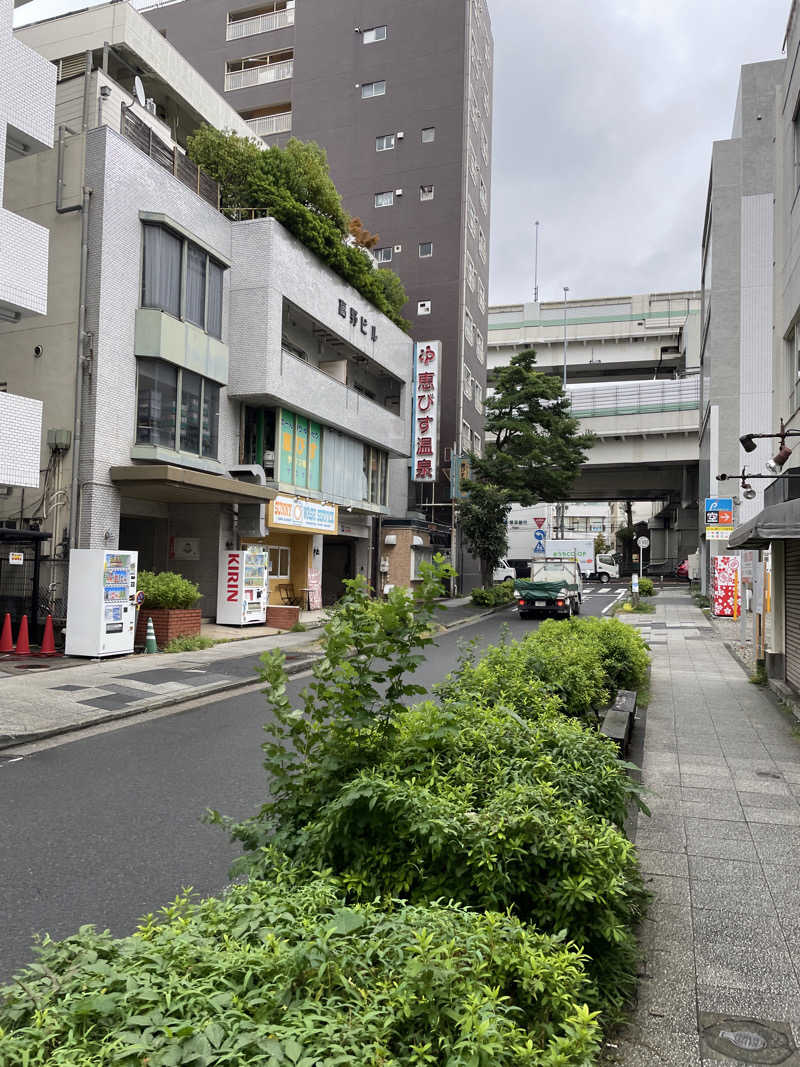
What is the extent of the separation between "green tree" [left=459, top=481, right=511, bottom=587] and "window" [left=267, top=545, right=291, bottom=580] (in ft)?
33.7

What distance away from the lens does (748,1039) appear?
2.91 metres

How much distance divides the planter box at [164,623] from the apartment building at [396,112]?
22314 millimetres

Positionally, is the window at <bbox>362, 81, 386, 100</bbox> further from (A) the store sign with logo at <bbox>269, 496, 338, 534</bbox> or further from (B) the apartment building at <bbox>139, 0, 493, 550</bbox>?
(A) the store sign with logo at <bbox>269, 496, 338, 534</bbox>

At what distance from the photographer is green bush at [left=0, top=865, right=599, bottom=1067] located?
1938mm

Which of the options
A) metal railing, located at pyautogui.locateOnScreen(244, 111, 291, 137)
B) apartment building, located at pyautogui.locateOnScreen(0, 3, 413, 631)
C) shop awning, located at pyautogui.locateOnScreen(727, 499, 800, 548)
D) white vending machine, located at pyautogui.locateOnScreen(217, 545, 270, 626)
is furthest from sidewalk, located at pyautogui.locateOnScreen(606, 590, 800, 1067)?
metal railing, located at pyautogui.locateOnScreen(244, 111, 291, 137)

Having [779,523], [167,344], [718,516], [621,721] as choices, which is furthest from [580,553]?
[621,721]

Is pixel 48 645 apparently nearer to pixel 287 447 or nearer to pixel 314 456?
pixel 287 447

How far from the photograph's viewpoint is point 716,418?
3491 centimetres

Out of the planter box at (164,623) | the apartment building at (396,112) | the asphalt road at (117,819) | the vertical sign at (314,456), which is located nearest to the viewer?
the asphalt road at (117,819)

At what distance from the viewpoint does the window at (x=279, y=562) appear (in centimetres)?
2552

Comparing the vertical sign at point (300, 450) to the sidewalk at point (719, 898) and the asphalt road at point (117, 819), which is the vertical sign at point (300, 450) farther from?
the sidewalk at point (719, 898)

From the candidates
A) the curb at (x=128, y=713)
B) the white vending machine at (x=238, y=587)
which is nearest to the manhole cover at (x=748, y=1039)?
the curb at (x=128, y=713)

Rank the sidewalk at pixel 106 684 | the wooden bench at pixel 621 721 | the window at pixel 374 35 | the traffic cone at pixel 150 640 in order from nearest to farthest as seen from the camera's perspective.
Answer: the wooden bench at pixel 621 721 → the sidewalk at pixel 106 684 → the traffic cone at pixel 150 640 → the window at pixel 374 35

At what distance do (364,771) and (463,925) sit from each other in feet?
3.01
